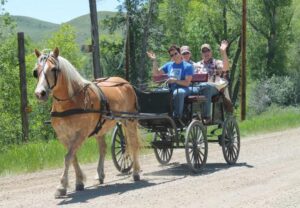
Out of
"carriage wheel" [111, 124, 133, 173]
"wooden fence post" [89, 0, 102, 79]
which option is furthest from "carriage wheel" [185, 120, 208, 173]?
"wooden fence post" [89, 0, 102, 79]

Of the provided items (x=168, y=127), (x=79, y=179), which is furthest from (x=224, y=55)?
(x=79, y=179)

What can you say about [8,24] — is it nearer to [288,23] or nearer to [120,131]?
[288,23]

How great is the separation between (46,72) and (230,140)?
530 centimetres

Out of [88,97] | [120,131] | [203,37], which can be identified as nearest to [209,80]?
[120,131]

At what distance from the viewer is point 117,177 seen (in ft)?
39.2

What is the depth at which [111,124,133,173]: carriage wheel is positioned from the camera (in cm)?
1228

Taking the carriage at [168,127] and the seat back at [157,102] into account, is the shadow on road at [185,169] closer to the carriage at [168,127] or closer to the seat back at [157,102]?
the carriage at [168,127]

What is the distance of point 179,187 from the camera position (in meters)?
10.4

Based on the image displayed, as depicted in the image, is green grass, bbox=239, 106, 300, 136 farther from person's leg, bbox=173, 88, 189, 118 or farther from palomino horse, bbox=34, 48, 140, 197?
palomino horse, bbox=34, 48, 140, 197

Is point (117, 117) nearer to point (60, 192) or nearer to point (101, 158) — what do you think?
point (101, 158)

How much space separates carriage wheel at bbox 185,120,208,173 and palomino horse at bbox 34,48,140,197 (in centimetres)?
158

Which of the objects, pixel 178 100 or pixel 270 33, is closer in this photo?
pixel 178 100

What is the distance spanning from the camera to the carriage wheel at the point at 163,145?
40.4 feet

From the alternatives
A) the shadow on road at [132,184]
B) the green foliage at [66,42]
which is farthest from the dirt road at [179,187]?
the green foliage at [66,42]
